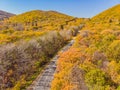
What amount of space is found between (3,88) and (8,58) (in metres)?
4.40

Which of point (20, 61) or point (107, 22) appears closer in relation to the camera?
point (20, 61)

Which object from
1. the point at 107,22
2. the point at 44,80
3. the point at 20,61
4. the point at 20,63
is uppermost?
the point at 107,22

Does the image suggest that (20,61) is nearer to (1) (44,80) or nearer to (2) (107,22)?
(1) (44,80)

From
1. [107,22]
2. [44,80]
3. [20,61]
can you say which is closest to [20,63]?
[20,61]

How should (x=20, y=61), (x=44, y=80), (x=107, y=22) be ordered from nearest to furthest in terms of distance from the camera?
(x=44, y=80) → (x=20, y=61) → (x=107, y=22)

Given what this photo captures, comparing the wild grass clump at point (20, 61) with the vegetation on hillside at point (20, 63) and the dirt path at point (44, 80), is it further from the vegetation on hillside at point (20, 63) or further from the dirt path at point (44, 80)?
the dirt path at point (44, 80)

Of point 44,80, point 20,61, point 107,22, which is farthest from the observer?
point 107,22

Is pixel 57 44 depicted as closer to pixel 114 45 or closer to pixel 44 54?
pixel 44 54

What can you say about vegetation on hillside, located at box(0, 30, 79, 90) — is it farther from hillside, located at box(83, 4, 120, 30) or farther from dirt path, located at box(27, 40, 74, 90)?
hillside, located at box(83, 4, 120, 30)

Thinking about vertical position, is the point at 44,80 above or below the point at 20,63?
below

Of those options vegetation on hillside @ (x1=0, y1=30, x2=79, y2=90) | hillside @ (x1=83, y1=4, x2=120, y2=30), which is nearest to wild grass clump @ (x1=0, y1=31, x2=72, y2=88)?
vegetation on hillside @ (x1=0, y1=30, x2=79, y2=90)

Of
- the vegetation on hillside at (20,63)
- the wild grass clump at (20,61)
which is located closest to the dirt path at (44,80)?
the vegetation on hillside at (20,63)

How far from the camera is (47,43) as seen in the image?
52.0 meters

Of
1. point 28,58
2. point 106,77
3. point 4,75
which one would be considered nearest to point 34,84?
point 4,75
